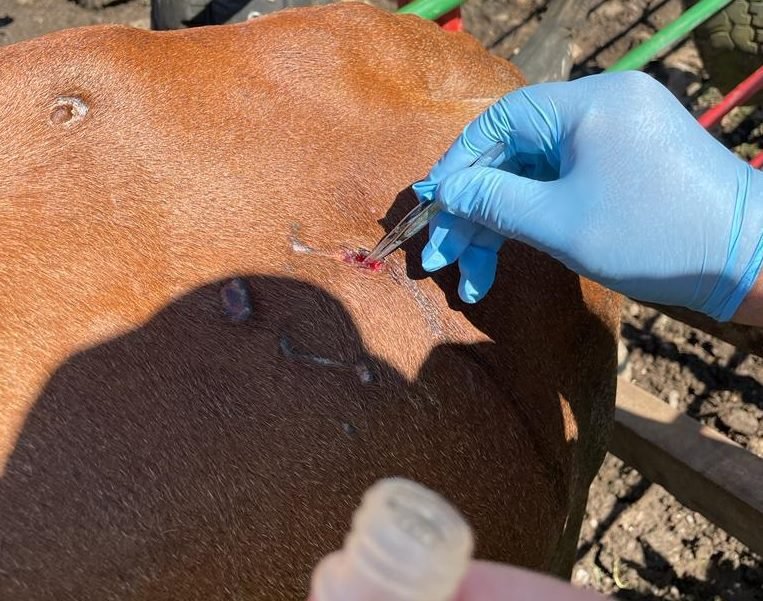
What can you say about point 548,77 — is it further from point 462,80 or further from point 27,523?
point 27,523

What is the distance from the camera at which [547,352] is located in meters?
1.42

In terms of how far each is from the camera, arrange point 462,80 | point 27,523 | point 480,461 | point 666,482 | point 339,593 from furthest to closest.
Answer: point 666,482 < point 462,80 < point 480,461 < point 27,523 < point 339,593

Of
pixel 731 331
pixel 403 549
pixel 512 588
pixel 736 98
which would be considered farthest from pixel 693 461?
pixel 403 549

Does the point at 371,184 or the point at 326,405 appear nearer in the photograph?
the point at 326,405

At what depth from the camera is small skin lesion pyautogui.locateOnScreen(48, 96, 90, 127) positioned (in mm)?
1343

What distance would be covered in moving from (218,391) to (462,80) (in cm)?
77

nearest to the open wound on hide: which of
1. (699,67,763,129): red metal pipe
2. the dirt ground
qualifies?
(699,67,763,129): red metal pipe

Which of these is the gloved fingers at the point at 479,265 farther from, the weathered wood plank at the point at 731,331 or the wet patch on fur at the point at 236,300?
the weathered wood plank at the point at 731,331

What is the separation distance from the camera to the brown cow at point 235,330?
3.91 feet

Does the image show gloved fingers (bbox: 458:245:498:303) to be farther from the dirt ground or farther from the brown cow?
the dirt ground

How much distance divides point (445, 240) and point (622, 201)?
0.97 ft

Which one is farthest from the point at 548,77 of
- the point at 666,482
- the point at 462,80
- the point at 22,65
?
the point at 22,65

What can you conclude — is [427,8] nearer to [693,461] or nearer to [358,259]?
[358,259]

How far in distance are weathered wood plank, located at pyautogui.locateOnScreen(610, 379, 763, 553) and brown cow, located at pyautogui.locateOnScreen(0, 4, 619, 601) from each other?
2.26 ft
